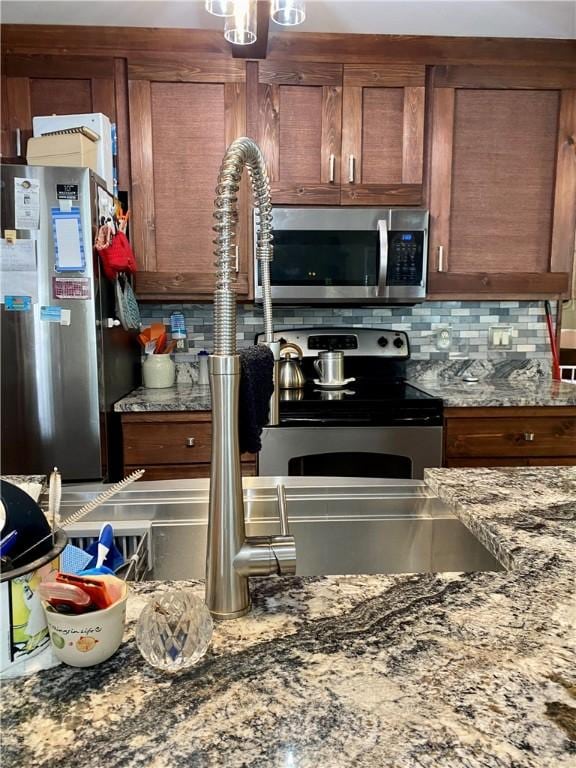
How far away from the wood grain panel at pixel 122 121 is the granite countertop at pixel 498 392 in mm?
1686

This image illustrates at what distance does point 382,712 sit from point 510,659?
16 cm

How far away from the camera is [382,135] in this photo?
2.47m

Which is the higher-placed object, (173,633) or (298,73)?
(298,73)

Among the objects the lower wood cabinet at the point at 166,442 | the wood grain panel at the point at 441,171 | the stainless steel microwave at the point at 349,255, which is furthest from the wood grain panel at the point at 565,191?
the lower wood cabinet at the point at 166,442

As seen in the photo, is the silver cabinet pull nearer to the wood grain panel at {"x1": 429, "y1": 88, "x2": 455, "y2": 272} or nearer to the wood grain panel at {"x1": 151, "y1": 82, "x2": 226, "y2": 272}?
the wood grain panel at {"x1": 429, "y1": 88, "x2": 455, "y2": 272}

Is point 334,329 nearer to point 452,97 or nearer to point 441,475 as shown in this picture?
point 452,97

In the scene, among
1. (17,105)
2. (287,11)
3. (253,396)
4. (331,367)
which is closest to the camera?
(253,396)

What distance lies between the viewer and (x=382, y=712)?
48 cm

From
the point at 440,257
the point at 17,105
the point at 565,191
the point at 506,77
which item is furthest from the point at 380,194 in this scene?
Answer: the point at 17,105

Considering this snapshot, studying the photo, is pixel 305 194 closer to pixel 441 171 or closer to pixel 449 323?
pixel 441 171

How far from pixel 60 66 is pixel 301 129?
1.08 meters

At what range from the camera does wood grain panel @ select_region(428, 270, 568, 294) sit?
2.56 m

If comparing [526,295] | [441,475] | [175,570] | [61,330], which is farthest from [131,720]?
[526,295]

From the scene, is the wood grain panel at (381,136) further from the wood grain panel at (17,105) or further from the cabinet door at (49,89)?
the wood grain panel at (17,105)
